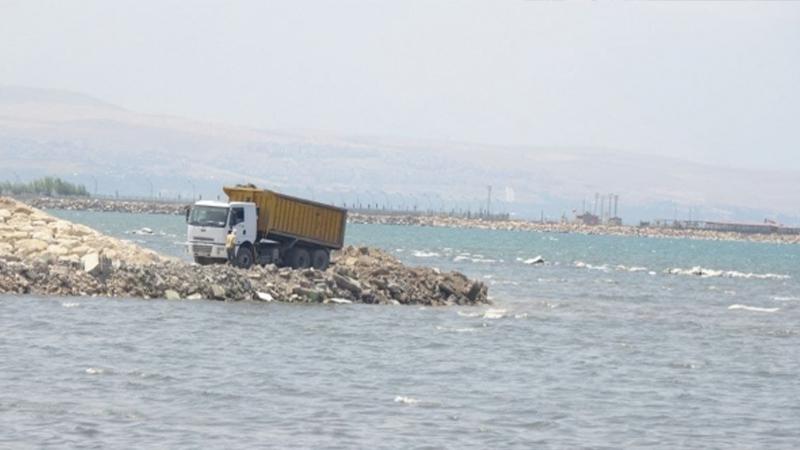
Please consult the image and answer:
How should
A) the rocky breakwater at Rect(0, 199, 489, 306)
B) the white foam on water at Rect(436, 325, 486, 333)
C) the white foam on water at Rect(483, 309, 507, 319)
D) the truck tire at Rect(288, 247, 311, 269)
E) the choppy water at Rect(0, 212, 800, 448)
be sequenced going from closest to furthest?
the choppy water at Rect(0, 212, 800, 448) → the white foam on water at Rect(436, 325, 486, 333) → the rocky breakwater at Rect(0, 199, 489, 306) → the white foam on water at Rect(483, 309, 507, 319) → the truck tire at Rect(288, 247, 311, 269)

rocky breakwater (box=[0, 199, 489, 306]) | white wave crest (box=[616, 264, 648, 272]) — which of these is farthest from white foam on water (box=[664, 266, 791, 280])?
rocky breakwater (box=[0, 199, 489, 306])

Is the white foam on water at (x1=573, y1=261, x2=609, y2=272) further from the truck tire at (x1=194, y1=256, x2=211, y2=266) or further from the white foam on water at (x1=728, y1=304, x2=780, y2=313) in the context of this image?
the truck tire at (x1=194, y1=256, x2=211, y2=266)

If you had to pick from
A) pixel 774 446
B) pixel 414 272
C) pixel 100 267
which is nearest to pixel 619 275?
pixel 414 272

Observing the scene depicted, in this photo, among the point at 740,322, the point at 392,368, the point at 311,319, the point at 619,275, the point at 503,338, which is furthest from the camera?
the point at 619,275

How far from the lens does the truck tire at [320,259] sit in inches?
1892

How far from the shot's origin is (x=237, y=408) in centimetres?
2227

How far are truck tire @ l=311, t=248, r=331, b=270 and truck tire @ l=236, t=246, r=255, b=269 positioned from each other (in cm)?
305

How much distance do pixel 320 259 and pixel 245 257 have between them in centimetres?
376

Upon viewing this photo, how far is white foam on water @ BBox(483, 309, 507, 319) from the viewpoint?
1593 inches

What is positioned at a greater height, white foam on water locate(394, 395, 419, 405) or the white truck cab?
the white truck cab

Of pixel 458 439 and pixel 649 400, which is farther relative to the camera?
pixel 649 400

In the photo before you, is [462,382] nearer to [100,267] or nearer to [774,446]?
[774,446]

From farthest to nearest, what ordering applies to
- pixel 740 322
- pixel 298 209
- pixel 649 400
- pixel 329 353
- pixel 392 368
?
1. pixel 298 209
2. pixel 740 322
3. pixel 329 353
4. pixel 392 368
5. pixel 649 400

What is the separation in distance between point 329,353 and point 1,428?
10943 millimetres
